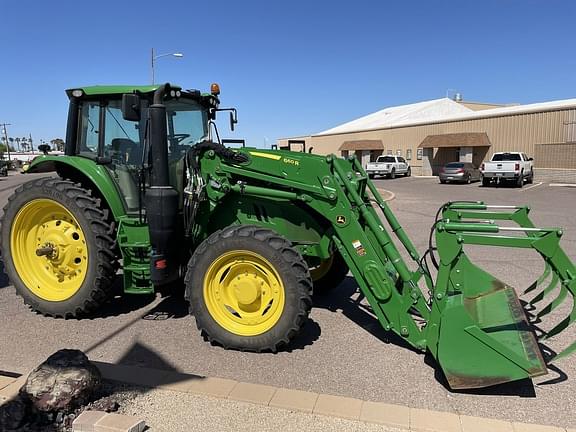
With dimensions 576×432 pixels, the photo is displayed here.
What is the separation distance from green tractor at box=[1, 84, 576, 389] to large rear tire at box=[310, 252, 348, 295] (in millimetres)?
31

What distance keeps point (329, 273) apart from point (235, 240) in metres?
1.90

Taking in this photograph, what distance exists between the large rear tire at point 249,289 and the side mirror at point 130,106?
1.34 metres

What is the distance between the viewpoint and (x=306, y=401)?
324cm

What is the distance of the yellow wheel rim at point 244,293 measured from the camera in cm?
413

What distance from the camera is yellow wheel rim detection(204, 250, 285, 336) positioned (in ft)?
13.6

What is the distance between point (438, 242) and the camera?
11.8ft

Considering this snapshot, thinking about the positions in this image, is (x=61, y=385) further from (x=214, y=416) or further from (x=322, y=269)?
(x=322, y=269)

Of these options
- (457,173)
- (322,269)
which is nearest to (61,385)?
(322,269)

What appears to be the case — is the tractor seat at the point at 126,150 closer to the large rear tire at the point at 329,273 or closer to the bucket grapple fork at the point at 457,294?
the bucket grapple fork at the point at 457,294

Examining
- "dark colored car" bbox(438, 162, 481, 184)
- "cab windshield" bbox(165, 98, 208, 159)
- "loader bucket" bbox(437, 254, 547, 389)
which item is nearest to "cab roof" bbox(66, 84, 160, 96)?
"cab windshield" bbox(165, 98, 208, 159)

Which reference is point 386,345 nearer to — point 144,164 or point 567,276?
point 567,276

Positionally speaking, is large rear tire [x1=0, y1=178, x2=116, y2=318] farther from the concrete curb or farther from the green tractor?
the concrete curb

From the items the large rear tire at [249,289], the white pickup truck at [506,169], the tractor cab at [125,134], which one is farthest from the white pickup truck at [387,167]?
the large rear tire at [249,289]

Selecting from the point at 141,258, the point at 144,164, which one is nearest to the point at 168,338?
the point at 141,258
